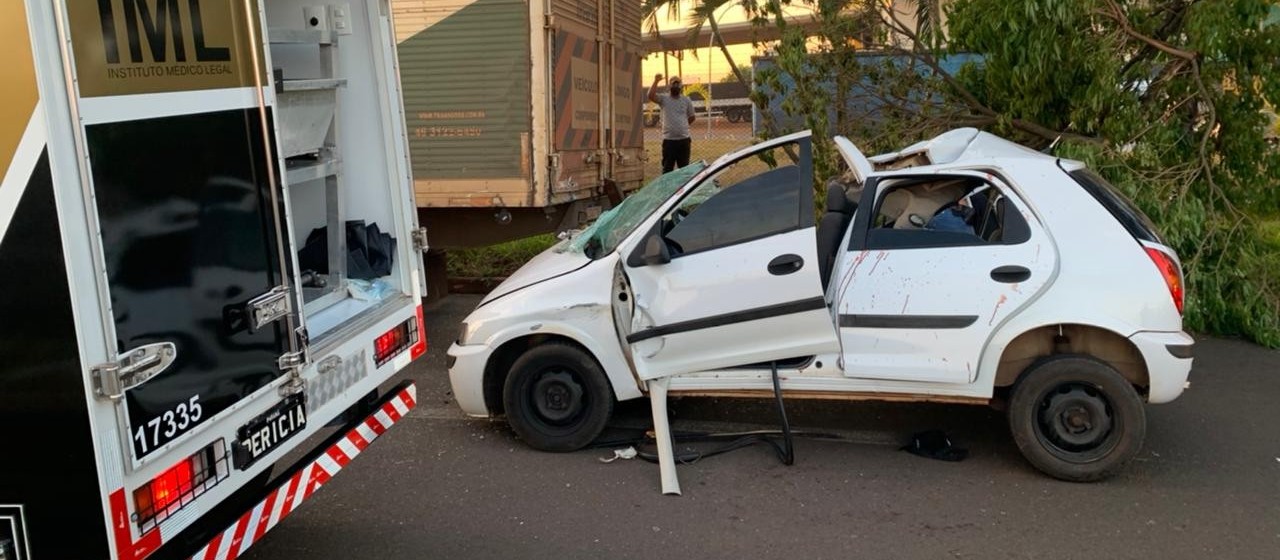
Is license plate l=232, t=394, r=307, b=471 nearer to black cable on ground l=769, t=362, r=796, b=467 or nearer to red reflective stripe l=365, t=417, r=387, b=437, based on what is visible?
red reflective stripe l=365, t=417, r=387, b=437

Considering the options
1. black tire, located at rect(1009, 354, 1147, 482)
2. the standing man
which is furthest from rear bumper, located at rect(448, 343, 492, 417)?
the standing man

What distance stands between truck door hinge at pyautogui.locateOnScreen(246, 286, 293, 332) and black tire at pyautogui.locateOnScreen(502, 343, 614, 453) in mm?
2102

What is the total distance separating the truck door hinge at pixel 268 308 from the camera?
3.16 m

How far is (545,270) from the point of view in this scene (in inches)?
217

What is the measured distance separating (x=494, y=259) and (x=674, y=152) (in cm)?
346

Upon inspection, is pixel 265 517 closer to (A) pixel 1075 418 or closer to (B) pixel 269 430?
(B) pixel 269 430

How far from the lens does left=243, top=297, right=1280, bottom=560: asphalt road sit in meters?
4.26

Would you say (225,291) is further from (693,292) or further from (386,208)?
(693,292)

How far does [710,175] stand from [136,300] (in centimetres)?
324

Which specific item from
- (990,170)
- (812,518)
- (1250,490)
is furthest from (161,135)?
→ (1250,490)

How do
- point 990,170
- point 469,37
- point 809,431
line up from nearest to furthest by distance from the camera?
point 990,170 → point 809,431 → point 469,37

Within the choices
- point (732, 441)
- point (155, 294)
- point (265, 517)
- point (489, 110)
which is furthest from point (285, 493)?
point (489, 110)

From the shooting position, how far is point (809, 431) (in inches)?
223

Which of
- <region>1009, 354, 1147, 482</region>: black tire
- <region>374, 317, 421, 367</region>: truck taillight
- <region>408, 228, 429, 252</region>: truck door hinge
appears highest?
<region>408, 228, 429, 252</region>: truck door hinge
